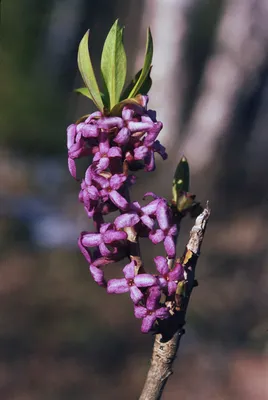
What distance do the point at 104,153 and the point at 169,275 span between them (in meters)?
0.21

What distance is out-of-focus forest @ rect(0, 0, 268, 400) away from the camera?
4.07 metres

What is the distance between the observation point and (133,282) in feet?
3.10

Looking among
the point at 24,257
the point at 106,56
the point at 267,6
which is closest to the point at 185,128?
the point at 267,6

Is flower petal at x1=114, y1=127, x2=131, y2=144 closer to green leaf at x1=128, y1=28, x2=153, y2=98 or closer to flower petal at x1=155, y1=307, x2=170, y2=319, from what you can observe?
green leaf at x1=128, y1=28, x2=153, y2=98

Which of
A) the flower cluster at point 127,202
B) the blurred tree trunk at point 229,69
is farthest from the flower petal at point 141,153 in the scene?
the blurred tree trunk at point 229,69

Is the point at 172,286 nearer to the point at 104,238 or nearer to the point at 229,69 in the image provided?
the point at 104,238

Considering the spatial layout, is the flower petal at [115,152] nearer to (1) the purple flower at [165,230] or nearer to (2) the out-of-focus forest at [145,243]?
(1) the purple flower at [165,230]

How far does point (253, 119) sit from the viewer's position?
607 cm

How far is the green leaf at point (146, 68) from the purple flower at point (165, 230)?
183mm

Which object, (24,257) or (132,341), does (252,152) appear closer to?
(24,257)

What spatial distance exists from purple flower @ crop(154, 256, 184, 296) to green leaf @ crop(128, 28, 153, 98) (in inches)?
10.4

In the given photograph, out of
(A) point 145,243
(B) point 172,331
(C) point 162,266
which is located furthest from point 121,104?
(A) point 145,243

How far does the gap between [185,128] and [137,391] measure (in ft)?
9.11

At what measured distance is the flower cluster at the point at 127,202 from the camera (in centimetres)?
91
